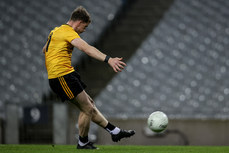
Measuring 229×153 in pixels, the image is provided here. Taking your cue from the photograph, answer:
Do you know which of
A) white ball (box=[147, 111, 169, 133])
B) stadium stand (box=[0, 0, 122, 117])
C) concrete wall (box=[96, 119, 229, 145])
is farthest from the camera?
stadium stand (box=[0, 0, 122, 117])

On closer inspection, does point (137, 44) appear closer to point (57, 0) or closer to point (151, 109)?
point (151, 109)

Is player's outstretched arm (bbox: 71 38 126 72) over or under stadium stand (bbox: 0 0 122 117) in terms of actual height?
over

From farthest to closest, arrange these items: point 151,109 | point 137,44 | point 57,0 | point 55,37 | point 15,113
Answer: point 57,0, point 137,44, point 151,109, point 15,113, point 55,37

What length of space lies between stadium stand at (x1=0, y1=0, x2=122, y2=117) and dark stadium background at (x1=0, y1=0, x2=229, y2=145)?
0.02 m

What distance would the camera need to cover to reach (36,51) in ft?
35.1

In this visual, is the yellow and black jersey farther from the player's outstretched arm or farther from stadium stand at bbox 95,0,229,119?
stadium stand at bbox 95,0,229,119

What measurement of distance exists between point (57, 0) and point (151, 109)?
4463 millimetres

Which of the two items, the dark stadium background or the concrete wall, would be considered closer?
the concrete wall

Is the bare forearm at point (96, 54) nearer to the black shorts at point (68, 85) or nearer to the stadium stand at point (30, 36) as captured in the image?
the black shorts at point (68, 85)

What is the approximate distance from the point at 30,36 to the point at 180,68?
12.8ft

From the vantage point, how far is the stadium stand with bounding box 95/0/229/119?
9.73 metres

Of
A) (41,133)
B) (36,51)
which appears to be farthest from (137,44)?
(41,133)

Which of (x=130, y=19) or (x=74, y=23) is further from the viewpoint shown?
(x=130, y=19)

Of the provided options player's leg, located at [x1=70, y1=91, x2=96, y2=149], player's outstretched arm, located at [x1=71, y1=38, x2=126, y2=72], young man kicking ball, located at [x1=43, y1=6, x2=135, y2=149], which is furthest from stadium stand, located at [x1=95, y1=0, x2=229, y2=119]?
player's outstretched arm, located at [x1=71, y1=38, x2=126, y2=72]
